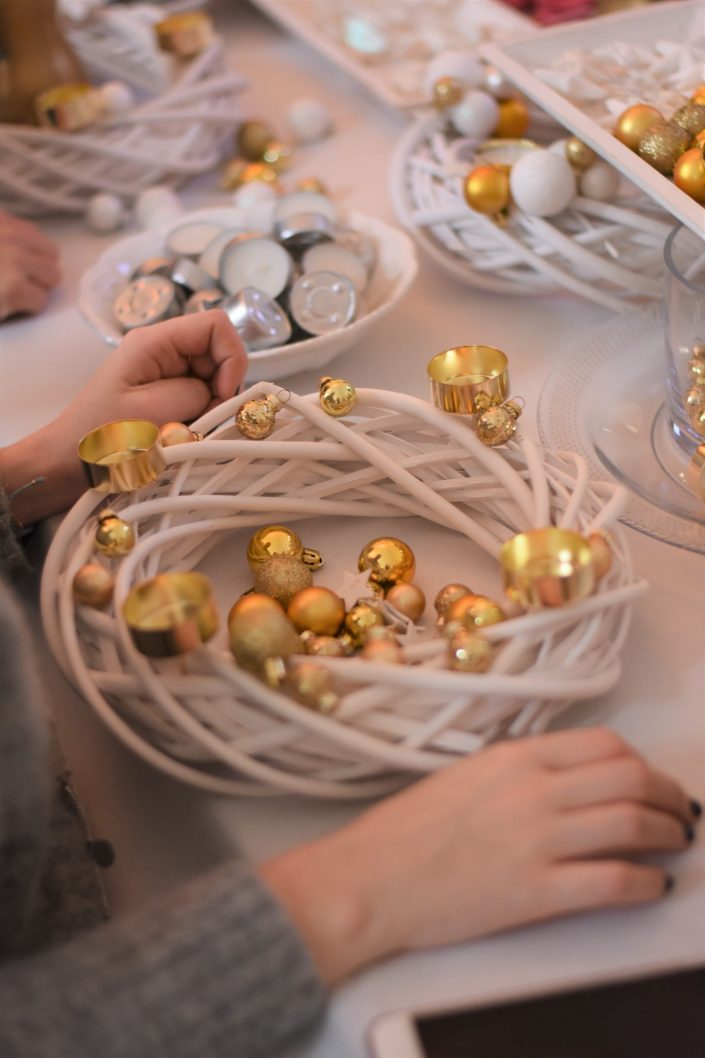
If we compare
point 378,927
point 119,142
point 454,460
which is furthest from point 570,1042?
point 119,142

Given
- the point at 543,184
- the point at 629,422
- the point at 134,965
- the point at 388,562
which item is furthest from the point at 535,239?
the point at 134,965

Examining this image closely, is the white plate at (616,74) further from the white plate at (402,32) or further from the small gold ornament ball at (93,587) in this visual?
the small gold ornament ball at (93,587)

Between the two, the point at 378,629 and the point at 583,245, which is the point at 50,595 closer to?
the point at 378,629

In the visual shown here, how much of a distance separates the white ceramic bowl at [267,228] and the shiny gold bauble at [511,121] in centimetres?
13

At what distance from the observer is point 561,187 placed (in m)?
0.66

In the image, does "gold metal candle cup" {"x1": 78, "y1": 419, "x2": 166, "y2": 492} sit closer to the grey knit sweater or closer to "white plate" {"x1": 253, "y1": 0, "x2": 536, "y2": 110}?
the grey knit sweater

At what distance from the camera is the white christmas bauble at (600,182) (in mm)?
673

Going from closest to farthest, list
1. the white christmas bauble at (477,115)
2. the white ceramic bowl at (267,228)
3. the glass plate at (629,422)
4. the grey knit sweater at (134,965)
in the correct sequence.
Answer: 1. the grey knit sweater at (134,965)
2. the glass plate at (629,422)
3. the white ceramic bowl at (267,228)
4. the white christmas bauble at (477,115)

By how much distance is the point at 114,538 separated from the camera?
0.48 m

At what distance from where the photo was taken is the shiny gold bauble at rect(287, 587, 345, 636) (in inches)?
19.0

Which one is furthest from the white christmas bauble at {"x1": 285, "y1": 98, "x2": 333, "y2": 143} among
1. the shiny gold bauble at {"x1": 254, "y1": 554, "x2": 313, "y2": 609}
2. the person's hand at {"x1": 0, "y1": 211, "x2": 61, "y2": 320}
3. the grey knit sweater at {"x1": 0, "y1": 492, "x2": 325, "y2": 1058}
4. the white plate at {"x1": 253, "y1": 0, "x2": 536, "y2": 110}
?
the grey knit sweater at {"x1": 0, "y1": 492, "x2": 325, "y2": 1058}

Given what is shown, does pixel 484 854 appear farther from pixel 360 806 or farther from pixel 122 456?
pixel 122 456

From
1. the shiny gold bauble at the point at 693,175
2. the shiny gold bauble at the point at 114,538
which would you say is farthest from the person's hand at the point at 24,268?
the shiny gold bauble at the point at 693,175

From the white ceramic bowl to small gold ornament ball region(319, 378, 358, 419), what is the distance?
0.12 metres
